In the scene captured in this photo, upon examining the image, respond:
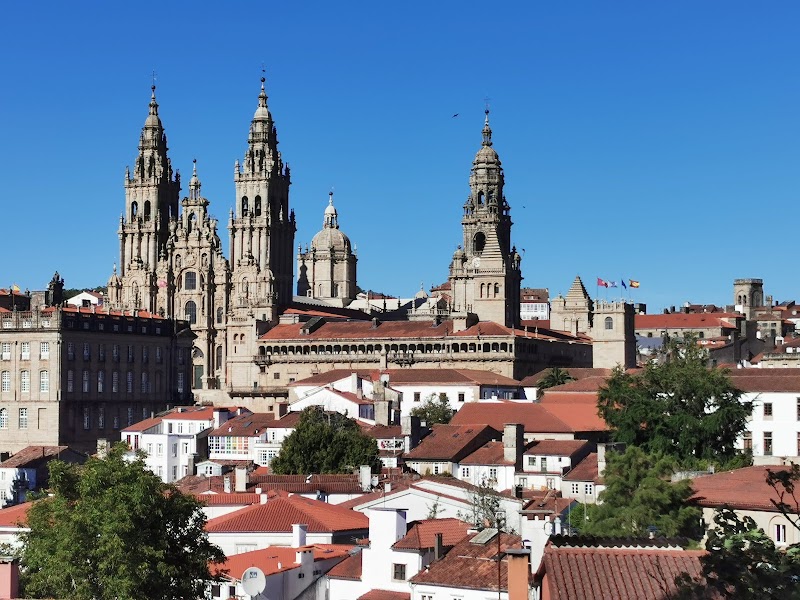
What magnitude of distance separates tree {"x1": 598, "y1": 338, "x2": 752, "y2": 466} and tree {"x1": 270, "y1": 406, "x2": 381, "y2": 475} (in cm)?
1274

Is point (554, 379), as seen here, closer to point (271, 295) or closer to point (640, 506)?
point (271, 295)

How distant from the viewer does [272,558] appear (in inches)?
1679

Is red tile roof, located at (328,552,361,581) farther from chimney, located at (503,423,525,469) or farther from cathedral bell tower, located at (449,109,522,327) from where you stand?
cathedral bell tower, located at (449,109,522,327)

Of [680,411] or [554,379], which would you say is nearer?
[680,411]

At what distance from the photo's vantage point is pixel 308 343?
13112 cm

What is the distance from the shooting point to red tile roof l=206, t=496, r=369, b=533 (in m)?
48.5

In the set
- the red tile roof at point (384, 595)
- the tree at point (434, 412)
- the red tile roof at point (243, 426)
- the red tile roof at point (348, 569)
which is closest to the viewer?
the red tile roof at point (384, 595)

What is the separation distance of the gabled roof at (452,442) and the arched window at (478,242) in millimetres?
76615

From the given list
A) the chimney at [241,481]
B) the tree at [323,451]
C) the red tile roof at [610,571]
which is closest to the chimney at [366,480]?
→ the chimney at [241,481]

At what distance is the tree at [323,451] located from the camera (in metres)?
75.7

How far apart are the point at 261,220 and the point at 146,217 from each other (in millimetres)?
14321

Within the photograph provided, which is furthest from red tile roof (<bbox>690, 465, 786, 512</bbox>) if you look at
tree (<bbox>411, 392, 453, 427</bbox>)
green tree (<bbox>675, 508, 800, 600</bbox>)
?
tree (<bbox>411, 392, 453, 427</bbox>)

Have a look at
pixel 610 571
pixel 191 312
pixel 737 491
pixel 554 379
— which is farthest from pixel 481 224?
pixel 610 571

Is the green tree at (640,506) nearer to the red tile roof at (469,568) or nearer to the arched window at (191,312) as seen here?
the red tile roof at (469,568)
